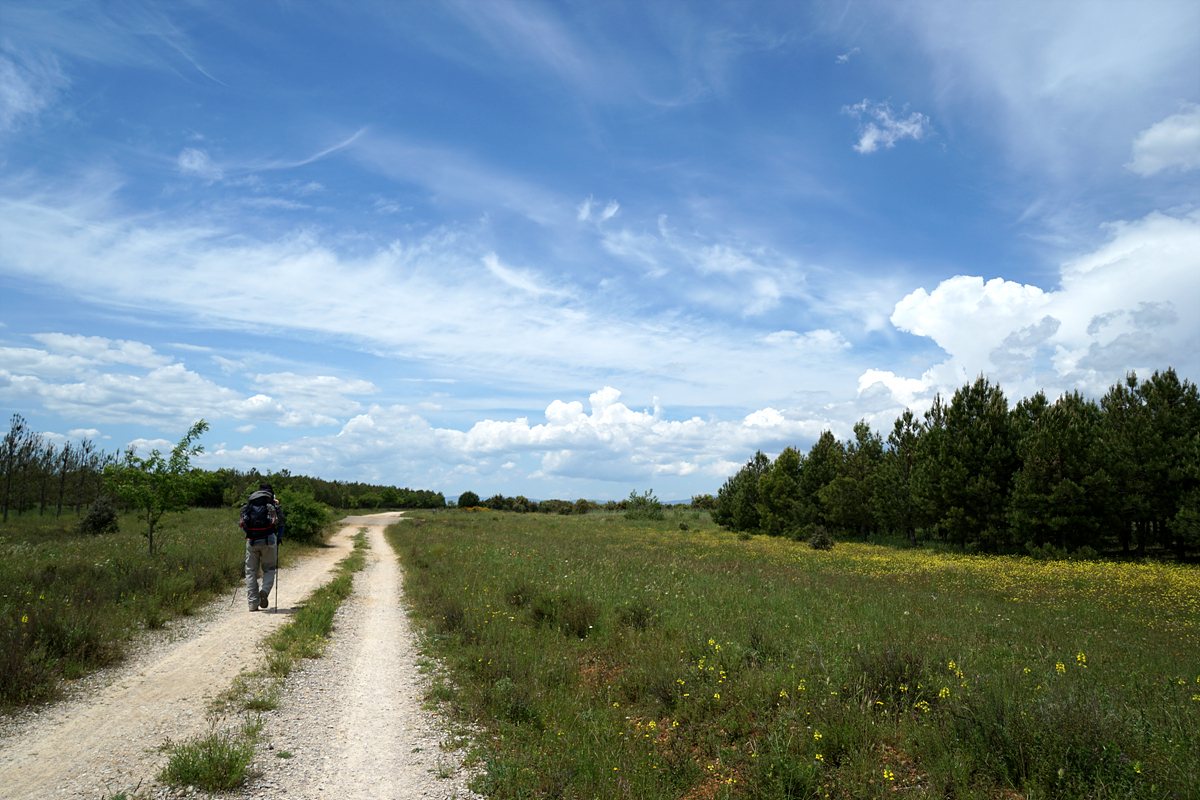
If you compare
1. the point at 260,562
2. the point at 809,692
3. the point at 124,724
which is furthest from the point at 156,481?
the point at 809,692

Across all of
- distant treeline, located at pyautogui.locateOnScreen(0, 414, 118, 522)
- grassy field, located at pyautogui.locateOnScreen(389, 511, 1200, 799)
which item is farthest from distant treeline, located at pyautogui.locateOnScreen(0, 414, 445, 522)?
grassy field, located at pyautogui.locateOnScreen(389, 511, 1200, 799)

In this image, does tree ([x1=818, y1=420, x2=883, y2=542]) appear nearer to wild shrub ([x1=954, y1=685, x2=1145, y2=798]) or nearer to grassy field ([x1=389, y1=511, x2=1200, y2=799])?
grassy field ([x1=389, y1=511, x2=1200, y2=799])

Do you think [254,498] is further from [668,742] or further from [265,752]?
[668,742]

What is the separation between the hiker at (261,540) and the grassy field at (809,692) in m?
3.43

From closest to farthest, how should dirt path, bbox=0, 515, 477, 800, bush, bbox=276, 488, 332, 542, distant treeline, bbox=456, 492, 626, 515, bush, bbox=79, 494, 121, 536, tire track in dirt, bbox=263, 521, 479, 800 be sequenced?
dirt path, bbox=0, 515, 477, 800, tire track in dirt, bbox=263, 521, 479, 800, bush, bbox=276, 488, 332, 542, bush, bbox=79, 494, 121, 536, distant treeline, bbox=456, 492, 626, 515

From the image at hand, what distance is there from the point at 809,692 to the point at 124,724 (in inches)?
295

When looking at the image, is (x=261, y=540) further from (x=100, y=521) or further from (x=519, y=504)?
(x=519, y=504)

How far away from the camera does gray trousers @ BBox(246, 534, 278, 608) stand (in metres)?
11.6

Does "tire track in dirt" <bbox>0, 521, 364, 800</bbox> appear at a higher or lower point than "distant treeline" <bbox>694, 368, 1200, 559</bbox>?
lower

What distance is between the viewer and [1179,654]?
29.7 feet

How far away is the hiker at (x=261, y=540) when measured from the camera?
11.7 meters

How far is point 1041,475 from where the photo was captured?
29031mm

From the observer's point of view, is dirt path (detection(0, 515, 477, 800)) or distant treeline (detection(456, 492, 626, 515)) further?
distant treeline (detection(456, 492, 626, 515))

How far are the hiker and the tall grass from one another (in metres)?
1.18
